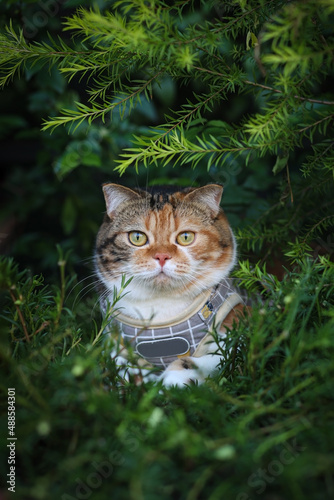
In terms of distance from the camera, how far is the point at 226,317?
1396mm

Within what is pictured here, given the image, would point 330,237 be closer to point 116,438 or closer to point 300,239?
point 300,239

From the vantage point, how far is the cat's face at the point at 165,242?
4.50 feet

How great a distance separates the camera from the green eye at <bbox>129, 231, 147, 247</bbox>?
4.77 feet

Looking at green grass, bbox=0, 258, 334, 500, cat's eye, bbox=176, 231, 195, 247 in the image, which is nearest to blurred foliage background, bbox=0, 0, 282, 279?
cat's eye, bbox=176, 231, 195, 247

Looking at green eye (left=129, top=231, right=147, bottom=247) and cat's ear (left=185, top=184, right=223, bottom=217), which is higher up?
cat's ear (left=185, top=184, right=223, bottom=217)

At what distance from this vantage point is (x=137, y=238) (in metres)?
1.46

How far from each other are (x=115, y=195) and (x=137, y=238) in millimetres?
178

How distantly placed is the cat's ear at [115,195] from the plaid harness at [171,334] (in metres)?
0.40

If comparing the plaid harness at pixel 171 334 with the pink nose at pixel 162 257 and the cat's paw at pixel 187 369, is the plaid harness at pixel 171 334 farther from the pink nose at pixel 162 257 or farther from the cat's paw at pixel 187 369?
the pink nose at pixel 162 257

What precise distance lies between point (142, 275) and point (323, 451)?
0.78m

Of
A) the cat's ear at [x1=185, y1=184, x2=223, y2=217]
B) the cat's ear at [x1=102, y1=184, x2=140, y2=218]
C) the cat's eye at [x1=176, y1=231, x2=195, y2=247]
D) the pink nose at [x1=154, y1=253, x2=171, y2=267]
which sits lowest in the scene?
the pink nose at [x1=154, y1=253, x2=171, y2=267]

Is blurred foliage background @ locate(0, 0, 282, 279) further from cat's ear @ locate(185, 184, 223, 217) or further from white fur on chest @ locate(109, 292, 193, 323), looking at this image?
white fur on chest @ locate(109, 292, 193, 323)

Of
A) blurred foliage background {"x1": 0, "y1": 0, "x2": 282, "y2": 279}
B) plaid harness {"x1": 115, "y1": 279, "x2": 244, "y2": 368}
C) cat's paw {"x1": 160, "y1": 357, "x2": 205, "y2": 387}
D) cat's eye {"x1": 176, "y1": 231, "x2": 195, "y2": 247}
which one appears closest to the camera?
cat's paw {"x1": 160, "y1": 357, "x2": 205, "y2": 387}

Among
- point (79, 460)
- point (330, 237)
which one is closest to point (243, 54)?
point (330, 237)
